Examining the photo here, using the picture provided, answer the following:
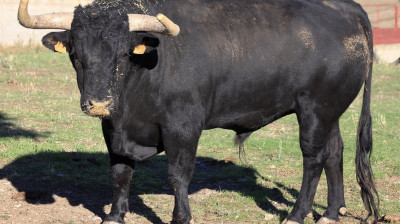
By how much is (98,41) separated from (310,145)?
102 inches

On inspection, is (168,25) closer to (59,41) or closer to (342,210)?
(59,41)

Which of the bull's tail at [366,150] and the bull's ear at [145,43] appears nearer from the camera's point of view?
the bull's ear at [145,43]

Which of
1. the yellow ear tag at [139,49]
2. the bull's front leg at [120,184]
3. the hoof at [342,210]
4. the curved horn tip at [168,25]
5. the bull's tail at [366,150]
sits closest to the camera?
the curved horn tip at [168,25]

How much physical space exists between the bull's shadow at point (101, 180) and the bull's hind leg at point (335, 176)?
551mm

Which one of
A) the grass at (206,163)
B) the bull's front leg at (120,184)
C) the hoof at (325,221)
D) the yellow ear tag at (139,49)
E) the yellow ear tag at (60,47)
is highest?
the yellow ear tag at (139,49)

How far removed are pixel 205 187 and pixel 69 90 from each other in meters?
6.47

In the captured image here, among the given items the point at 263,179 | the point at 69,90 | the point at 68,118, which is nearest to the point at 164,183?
the point at 263,179

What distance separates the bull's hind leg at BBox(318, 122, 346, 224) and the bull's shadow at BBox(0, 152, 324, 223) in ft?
1.81

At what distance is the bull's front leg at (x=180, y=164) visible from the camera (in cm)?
651

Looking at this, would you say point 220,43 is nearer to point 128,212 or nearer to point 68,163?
point 128,212

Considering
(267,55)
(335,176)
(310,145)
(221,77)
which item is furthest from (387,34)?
(221,77)

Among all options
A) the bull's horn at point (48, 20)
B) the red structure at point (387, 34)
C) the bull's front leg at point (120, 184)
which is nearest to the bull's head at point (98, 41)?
the bull's horn at point (48, 20)

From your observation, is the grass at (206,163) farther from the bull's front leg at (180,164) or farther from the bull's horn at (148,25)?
the bull's horn at (148,25)

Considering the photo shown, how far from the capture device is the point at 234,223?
7.11 m
